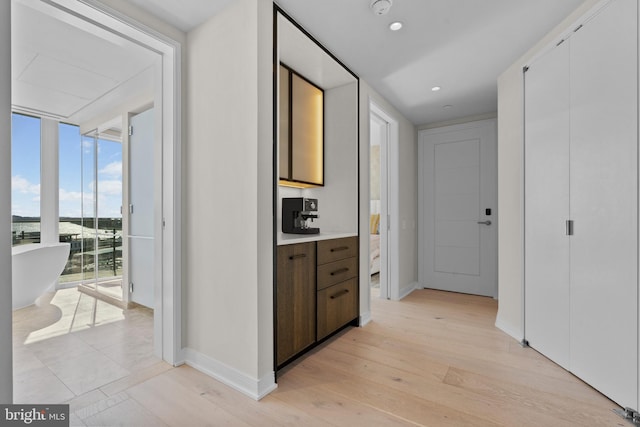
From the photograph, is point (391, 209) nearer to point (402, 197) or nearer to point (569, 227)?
point (402, 197)

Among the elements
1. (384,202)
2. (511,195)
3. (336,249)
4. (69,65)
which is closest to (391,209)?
(384,202)

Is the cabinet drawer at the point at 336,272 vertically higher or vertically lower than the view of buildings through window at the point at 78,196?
lower

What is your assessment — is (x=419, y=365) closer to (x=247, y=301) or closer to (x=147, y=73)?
(x=247, y=301)

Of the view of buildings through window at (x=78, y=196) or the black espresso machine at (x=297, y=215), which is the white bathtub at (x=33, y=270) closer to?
the view of buildings through window at (x=78, y=196)

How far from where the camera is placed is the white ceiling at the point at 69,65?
1.97 meters

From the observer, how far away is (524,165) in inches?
98.8

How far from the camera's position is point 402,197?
396cm

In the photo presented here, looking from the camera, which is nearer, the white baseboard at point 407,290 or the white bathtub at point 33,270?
the white bathtub at point 33,270

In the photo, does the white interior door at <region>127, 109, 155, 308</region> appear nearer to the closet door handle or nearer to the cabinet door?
the cabinet door

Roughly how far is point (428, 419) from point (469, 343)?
119 centimetres

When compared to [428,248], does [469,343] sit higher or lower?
lower

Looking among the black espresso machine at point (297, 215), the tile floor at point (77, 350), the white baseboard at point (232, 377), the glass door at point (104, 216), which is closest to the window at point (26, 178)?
the glass door at point (104, 216)

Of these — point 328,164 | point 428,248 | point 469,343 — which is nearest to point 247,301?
point 328,164

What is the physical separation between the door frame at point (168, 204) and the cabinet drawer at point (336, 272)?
3.43 ft
